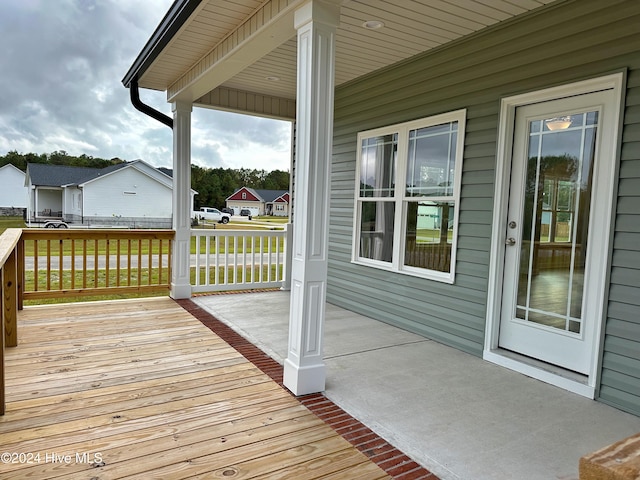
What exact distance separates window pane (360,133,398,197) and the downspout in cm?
265

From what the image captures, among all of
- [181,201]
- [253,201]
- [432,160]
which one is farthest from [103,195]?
[253,201]

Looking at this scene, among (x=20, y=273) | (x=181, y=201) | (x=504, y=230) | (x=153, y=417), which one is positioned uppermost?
(x=181, y=201)

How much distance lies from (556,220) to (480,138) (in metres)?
0.93

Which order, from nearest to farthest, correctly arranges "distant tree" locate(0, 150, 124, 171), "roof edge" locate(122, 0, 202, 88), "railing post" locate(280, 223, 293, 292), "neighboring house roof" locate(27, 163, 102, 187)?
"roof edge" locate(122, 0, 202, 88), "railing post" locate(280, 223, 293, 292), "neighboring house roof" locate(27, 163, 102, 187), "distant tree" locate(0, 150, 124, 171)

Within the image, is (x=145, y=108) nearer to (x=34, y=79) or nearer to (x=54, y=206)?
(x=54, y=206)

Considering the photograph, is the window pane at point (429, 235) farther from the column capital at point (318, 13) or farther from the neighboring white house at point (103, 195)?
the neighboring white house at point (103, 195)

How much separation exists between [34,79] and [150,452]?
23.3 metres

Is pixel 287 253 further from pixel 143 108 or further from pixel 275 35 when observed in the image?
pixel 275 35

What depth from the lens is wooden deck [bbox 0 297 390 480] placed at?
1.88m

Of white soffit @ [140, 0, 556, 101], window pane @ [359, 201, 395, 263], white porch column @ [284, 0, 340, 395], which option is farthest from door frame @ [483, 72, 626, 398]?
white porch column @ [284, 0, 340, 395]

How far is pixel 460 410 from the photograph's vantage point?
8.14 ft

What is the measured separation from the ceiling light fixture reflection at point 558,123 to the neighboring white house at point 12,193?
685 centimetres

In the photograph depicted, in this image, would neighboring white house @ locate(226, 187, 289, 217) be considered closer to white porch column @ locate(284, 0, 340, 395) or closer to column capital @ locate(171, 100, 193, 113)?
column capital @ locate(171, 100, 193, 113)

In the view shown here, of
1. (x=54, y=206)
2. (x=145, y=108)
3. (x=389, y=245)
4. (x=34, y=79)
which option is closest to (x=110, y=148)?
(x=34, y=79)
